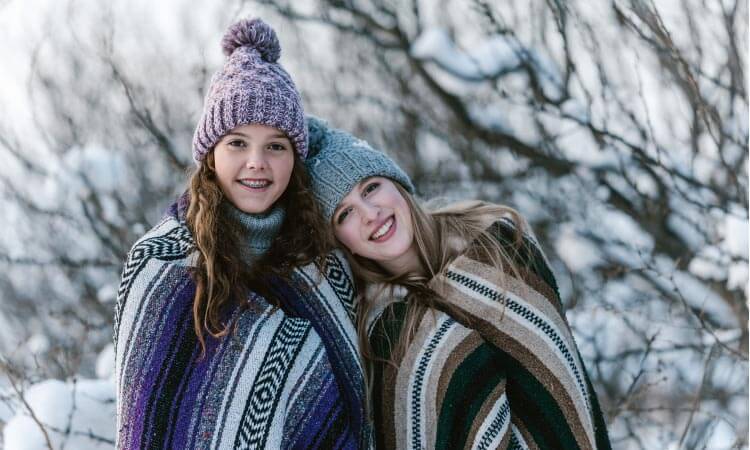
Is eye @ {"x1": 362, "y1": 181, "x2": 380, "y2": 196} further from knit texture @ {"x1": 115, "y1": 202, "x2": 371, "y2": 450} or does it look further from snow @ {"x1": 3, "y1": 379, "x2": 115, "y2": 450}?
snow @ {"x1": 3, "y1": 379, "x2": 115, "y2": 450}

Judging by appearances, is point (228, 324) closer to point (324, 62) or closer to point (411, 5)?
point (324, 62)

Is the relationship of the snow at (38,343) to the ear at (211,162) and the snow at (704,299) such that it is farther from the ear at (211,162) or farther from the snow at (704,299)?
the snow at (704,299)

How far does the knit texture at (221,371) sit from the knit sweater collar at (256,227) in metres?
0.13

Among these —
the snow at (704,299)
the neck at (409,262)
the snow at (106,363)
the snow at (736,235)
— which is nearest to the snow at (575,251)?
the snow at (704,299)

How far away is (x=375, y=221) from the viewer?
9.04 feet

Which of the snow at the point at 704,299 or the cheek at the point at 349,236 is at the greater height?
the snow at the point at 704,299

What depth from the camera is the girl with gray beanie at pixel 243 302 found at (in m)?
2.27

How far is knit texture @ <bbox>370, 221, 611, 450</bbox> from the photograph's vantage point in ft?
8.57

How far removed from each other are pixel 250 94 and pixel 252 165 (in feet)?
0.67

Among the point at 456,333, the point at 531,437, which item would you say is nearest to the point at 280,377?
the point at 456,333

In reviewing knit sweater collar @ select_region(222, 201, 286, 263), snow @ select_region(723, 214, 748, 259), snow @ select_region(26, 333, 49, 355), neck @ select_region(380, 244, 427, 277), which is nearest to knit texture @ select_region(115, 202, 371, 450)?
knit sweater collar @ select_region(222, 201, 286, 263)

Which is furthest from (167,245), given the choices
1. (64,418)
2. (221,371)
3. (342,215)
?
(64,418)

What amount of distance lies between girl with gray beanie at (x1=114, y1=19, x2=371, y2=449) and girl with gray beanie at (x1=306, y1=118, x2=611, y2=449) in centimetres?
12

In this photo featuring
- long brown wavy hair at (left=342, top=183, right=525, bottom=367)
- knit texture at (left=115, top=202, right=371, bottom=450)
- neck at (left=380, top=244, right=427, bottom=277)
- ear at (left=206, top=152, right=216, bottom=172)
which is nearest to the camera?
knit texture at (left=115, top=202, right=371, bottom=450)
